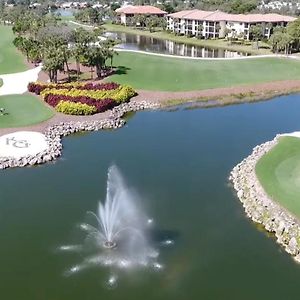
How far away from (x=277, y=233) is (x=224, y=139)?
16.0 m

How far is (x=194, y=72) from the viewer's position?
61219 millimetres

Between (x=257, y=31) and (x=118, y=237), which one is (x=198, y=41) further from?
(x=118, y=237)

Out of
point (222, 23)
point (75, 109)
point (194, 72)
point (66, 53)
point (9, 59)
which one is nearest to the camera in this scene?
point (75, 109)

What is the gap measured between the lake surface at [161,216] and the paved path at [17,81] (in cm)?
1642

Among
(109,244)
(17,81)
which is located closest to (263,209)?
(109,244)

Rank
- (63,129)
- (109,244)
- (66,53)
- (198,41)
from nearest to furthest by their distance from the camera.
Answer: (109,244) < (63,129) < (66,53) < (198,41)

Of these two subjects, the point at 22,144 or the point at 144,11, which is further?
the point at 144,11

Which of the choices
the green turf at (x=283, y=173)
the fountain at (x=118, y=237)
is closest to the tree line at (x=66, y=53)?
the green turf at (x=283, y=173)

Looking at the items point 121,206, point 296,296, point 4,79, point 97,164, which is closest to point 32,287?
point 121,206

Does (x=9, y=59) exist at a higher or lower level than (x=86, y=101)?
lower

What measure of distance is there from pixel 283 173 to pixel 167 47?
6797cm

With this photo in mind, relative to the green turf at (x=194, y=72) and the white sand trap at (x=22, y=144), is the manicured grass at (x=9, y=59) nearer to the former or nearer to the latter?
the green turf at (x=194, y=72)

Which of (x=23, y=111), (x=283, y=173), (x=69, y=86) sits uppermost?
(x=283, y=173)

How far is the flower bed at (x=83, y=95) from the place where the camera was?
4447 cm
